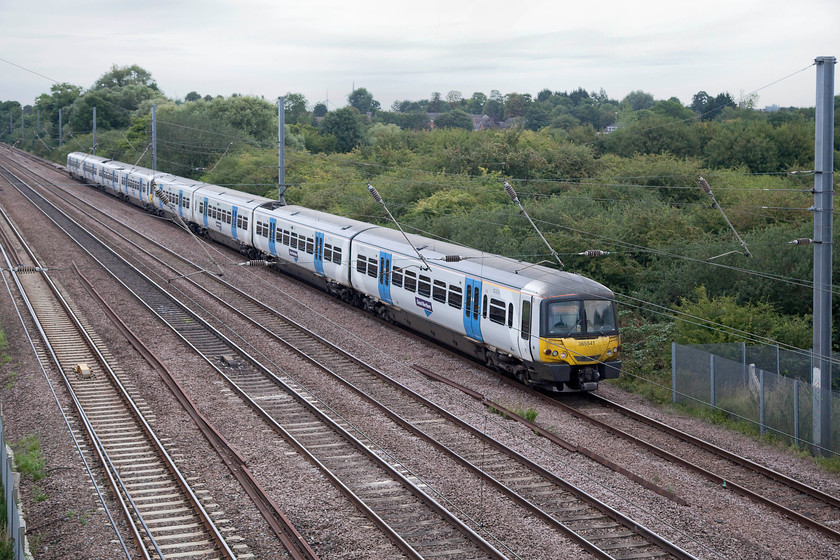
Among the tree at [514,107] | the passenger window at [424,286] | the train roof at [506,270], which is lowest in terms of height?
the passenger window at [424,286]

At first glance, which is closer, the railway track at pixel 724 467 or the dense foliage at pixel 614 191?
the railway track at pixel 724 467

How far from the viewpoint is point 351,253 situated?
2731cm

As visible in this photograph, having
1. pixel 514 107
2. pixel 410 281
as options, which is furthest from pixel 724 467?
pixel 514 107

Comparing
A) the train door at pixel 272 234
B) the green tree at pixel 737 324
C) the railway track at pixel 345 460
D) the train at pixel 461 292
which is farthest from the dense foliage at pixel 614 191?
the railway track at pixel 345 460

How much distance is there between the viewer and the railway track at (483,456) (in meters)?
12.0

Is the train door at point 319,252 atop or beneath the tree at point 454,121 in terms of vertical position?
beneath

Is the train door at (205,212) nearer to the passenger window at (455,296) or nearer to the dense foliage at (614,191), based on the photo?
the dense foliage at (614,191)

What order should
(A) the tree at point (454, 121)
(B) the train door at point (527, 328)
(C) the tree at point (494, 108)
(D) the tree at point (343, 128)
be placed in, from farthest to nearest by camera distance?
(C) the tree at point (494, 108) → (A) the tree at point (454, 121) → (D) the tree at point (343, 128) → (B) the train door at point (527, 328)

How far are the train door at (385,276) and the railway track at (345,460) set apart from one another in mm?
4840

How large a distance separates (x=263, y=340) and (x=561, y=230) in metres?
11.6

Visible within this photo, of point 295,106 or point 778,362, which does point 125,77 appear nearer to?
point 295,106

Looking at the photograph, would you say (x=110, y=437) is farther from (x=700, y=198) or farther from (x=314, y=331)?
(x=700, y=198)

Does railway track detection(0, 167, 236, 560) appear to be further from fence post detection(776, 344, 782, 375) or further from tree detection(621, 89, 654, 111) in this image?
tree detection(621, 89, 654, 111)

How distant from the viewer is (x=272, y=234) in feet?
110
